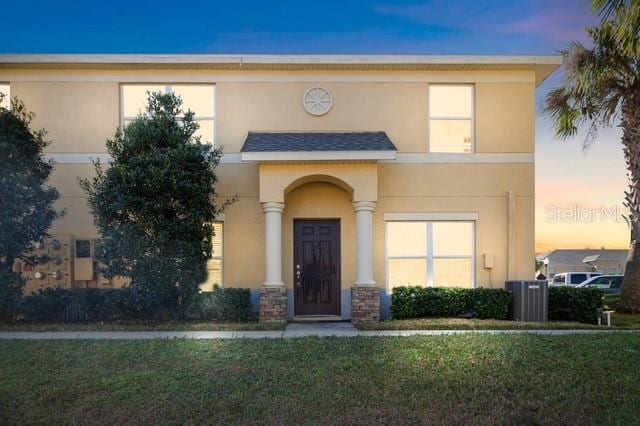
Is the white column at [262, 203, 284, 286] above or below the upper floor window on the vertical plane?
below

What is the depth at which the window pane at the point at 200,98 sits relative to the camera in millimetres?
11625

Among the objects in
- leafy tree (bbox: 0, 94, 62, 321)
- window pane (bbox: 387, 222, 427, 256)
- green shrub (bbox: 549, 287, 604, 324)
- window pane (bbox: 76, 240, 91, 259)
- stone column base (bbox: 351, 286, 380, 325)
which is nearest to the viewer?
leafy tree (bbox: 0, 94, 62, 321)

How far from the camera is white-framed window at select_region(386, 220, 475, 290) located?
11570mm

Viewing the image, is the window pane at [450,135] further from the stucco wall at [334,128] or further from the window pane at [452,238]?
the window pane at [452,238]

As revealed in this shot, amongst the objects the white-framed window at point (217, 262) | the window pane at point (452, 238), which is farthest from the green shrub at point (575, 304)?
the white-framed window at point (217, 262)

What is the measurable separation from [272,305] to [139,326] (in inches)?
108

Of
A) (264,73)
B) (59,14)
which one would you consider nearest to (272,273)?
(264,73)

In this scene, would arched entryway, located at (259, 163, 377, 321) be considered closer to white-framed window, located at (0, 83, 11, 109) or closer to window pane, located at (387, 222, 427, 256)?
window pane, located at (387, 222, 427, 256)

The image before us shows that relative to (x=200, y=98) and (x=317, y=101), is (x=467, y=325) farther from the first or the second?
(x=200, y=98)

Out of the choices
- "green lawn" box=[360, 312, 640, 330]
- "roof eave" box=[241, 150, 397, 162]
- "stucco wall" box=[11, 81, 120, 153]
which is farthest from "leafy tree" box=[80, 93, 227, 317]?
"green lawn" box=[360, 312, 640, 330]

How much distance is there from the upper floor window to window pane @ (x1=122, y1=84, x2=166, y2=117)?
21.9ft

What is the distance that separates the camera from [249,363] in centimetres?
673

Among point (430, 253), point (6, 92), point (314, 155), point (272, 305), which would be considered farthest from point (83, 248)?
point (430, 253)

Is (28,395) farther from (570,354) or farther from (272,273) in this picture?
(570,354)
